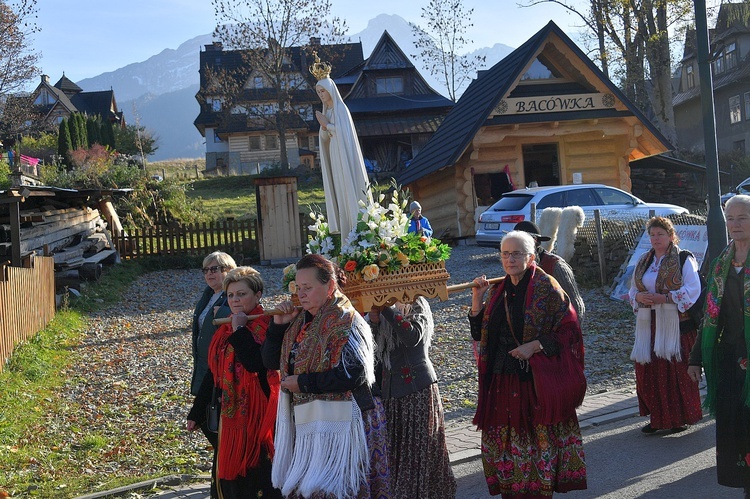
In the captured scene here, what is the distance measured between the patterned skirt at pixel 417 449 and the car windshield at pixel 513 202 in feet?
39.1

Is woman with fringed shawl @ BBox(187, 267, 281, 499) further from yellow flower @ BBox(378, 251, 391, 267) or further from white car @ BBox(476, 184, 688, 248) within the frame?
white car @ BBox(476, 184, 688, 248)

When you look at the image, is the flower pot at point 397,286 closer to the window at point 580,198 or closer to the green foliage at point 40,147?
the window at point 580,198

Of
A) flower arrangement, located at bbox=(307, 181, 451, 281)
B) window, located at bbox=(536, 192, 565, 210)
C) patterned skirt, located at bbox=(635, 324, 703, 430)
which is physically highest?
window, located at bbox=(536, 192, 565, 210)

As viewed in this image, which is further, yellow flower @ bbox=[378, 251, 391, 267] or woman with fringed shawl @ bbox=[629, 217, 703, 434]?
woman with fringed shawl @ bbox=[629, 217, 703, 434]

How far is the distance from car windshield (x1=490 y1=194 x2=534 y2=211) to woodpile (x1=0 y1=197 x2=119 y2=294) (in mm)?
8842

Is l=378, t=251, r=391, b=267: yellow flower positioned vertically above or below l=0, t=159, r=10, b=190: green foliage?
below

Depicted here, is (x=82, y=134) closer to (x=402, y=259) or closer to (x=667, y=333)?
(x=667, y=333)

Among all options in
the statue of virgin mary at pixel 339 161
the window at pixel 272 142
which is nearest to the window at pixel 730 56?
the window at pixel 272 142

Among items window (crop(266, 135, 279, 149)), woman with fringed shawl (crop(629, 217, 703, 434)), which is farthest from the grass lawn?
woman with fringed shawl (crop(629, 217, 703, 434))

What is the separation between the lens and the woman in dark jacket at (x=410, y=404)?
4914 millimetres

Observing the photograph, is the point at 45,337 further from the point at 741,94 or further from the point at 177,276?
the point at 741,94

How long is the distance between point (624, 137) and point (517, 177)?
10.8 feet

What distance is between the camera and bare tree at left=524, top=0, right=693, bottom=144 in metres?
29.9

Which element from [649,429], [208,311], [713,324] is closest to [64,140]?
[208,311]
